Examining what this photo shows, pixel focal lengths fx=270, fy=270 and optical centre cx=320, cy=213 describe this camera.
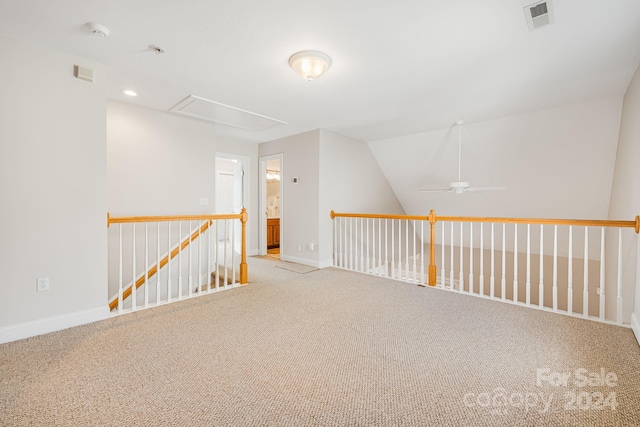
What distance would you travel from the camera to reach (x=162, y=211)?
156 inches

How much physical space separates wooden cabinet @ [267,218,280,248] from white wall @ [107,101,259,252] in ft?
8.97

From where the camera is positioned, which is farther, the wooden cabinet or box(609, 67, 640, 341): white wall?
the wooden cabinet

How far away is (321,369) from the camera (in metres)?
1.82

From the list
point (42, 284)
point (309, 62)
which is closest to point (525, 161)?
point (309, 62)

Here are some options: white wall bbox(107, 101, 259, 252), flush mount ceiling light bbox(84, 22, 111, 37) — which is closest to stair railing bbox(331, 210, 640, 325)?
white wall bbox(107, 101, 259, 252)

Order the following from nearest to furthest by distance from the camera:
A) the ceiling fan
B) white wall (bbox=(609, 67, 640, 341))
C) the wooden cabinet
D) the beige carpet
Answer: the beige carpet < white wall (bbox=(609, 67, 640, 341)) < the ceiling fan < the wooden cabinet

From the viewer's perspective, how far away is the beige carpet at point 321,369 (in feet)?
4.66

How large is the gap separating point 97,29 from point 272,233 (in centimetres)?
552

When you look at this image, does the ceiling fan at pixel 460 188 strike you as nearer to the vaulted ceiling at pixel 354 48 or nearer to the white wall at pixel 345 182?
the vaulted ceiling at pixel 354 48

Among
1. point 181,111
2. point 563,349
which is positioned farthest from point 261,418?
point 181,111

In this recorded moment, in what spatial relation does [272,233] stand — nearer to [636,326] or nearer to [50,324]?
[50,324]

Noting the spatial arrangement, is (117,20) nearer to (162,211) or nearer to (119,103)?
(119,103)

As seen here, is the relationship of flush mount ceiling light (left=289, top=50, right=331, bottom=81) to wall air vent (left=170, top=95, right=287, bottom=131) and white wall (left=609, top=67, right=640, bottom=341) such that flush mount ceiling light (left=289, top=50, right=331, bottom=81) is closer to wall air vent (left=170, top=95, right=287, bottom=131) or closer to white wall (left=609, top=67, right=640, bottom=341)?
wall air vent (left=170, top=95, right=287, bottom=131)

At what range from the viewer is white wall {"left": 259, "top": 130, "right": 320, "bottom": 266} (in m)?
4.80
